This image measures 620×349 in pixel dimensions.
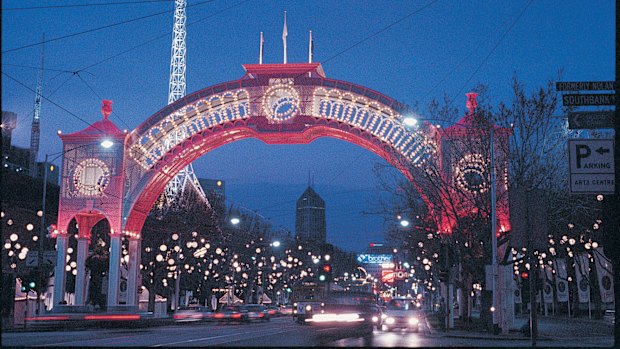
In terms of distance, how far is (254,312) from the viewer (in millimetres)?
52125

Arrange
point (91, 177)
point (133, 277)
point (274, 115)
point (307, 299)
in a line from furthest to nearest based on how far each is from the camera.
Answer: point (307, 299) < point (133, 277) < point (91, 177) < point (274, 115)

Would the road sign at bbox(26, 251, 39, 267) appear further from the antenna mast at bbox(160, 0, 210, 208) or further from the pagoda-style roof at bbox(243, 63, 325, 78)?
the antenna mast at bbox(160, 0, 210, 208)

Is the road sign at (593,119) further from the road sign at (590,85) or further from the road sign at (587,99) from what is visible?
the road sign at (590,85)

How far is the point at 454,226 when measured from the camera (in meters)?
36.2

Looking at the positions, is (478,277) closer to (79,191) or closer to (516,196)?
(516,196)

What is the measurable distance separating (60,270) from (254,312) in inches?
555

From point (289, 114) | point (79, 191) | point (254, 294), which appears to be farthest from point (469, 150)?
point (254, 294)

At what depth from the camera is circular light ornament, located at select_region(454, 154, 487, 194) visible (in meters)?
34.7

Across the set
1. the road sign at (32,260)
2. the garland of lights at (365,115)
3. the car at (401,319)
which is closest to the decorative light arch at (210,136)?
the garland of lights at (365,115)

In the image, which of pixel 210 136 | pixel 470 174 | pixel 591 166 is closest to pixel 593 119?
pixel 591 166

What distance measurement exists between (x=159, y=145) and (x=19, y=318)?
44.7 feet

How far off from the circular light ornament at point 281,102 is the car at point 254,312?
Answer: 15584 millimetres

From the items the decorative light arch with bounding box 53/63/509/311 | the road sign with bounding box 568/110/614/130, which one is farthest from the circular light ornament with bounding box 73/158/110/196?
the road sign with bounding box 568/110/614/130

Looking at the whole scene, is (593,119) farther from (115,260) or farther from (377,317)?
(115,260)
